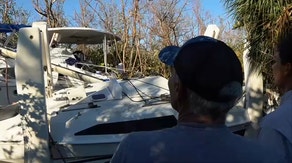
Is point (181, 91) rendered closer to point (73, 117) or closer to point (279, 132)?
point (279, 132)

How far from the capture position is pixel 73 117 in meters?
6.53

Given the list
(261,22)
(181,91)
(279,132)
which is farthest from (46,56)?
(181,91)

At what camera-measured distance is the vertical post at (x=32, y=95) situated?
586 cm

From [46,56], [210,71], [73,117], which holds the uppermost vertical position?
[210,71]

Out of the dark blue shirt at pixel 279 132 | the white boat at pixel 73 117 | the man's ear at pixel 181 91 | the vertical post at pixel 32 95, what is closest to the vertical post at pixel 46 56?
the white boat at pixel 73 117

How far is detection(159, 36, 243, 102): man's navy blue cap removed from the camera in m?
1.48

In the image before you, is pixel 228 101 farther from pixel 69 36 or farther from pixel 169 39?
pixel 169 39

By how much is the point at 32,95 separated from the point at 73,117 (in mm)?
836

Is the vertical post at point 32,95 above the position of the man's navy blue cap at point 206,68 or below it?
below

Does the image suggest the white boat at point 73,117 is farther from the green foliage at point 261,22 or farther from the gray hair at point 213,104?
the gray hair at point 213,104

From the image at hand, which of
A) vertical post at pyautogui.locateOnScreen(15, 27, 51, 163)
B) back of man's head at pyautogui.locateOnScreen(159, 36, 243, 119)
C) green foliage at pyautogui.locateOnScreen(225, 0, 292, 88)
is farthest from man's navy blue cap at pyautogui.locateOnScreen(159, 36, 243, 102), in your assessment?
green foliage at pyautogui.locateOnScreen(225, 0, 292, 88)

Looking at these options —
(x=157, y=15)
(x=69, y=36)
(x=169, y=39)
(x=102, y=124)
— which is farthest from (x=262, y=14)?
(x=157, y=15)

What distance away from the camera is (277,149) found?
1.78 meters

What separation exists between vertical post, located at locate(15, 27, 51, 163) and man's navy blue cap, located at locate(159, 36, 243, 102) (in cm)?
461
